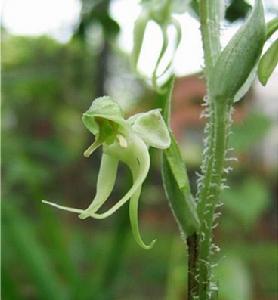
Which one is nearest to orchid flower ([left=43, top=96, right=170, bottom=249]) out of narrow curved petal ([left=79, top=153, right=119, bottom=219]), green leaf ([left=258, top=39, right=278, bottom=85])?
narrow curved petal ([left=79, top=153, right=119, bottom=219])

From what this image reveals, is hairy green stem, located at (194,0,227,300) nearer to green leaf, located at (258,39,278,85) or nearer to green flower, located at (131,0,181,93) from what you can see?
green leaf, located at (258,39,278,85)

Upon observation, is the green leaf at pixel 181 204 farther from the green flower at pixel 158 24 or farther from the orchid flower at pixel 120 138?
the green flower at pixel 158 24

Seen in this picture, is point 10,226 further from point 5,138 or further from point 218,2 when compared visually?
point 218,2

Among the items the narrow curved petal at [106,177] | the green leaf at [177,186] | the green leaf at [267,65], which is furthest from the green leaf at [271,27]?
the narrow curved petal at [106,177]

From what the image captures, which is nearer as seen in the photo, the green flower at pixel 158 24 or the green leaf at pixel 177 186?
the green leaf at pixel 177 186

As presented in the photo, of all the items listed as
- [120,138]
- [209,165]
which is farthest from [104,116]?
[209,165]

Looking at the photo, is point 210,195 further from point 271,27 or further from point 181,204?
point 271,27
